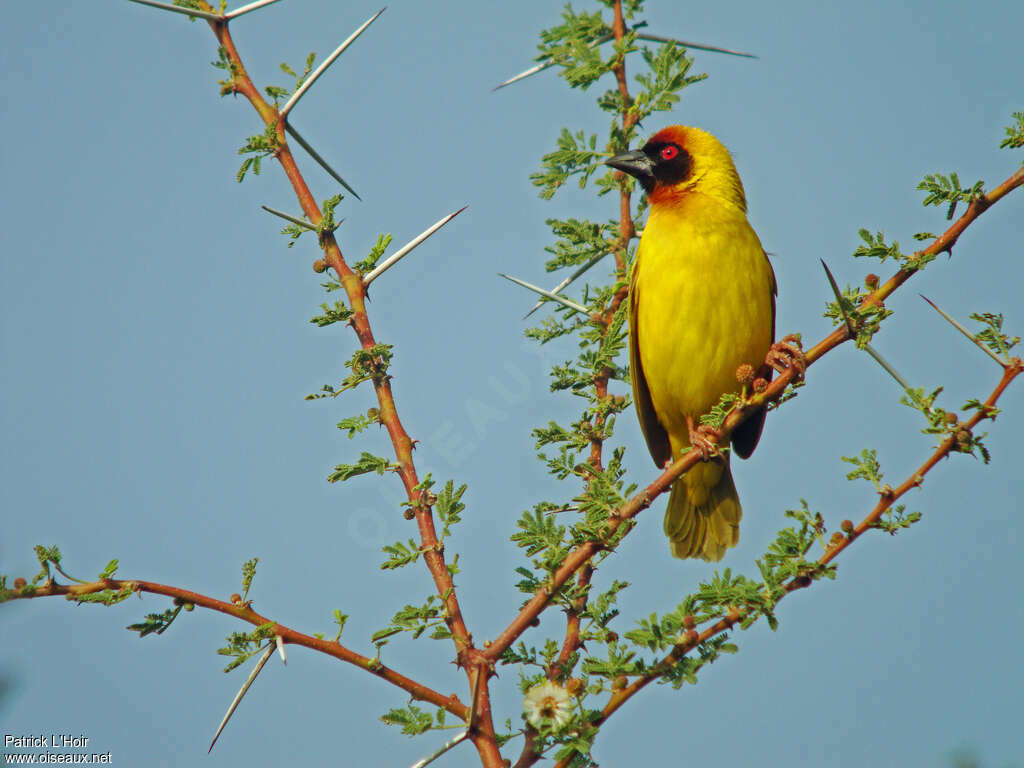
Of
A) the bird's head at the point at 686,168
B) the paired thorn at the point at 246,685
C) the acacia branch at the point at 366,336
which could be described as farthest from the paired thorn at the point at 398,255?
the bird's head at the point at 686,168

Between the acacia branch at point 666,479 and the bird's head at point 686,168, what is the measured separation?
2263 millimetres

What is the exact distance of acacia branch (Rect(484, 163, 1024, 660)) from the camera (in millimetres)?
2494

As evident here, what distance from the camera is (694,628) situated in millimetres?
2373

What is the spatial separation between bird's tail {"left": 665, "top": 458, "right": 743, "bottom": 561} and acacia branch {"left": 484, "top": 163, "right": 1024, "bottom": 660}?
7.20 feet

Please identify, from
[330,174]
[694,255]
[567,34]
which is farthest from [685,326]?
[330,174]

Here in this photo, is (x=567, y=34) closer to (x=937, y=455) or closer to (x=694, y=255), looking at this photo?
(x=694, y=255)

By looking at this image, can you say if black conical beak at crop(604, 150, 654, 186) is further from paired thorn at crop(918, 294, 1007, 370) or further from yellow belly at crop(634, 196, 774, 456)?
paired thorn at crop(918, 294, 1007, 370)

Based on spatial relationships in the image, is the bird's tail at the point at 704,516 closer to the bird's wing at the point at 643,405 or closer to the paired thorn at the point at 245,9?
the bird's wing at the point at 643,405

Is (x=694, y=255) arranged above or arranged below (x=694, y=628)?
above

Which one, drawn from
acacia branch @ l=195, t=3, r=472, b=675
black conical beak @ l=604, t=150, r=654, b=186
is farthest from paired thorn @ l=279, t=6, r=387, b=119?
black conical beak @ l=604, t=150, r=654, b=186

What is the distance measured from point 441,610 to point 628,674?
0.51m

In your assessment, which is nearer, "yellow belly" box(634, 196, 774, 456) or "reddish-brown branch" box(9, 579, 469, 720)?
"reddish-brown branch" box(9, 579, 469, 720)

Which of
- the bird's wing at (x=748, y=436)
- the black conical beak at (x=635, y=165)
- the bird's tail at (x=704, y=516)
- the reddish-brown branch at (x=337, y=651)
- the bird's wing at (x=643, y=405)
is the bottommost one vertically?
the reddish-brown branch at (x=337, y=651)

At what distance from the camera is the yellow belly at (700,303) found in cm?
449
